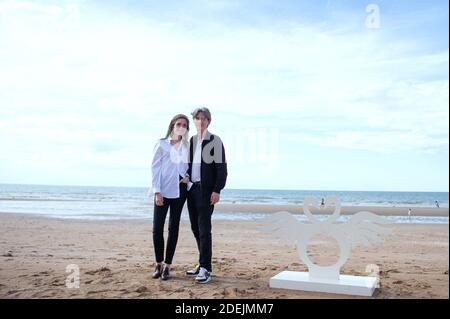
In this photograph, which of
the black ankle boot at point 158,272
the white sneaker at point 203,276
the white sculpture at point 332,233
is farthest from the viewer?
the black ankle boot at point 158,272

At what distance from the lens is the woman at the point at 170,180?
538 cm

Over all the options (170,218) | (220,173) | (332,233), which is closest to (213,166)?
(220,173)

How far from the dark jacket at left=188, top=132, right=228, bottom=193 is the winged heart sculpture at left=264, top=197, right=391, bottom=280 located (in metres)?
0.75

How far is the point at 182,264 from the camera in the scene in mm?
6758

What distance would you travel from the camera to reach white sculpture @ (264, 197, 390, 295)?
4977 millimetres

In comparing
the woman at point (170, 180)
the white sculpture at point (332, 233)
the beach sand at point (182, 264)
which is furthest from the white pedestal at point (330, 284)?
the woman at point (170, 180)

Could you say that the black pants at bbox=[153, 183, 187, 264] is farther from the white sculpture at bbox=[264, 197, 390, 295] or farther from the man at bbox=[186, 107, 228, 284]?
the white sculpture at bbox=[264, 197, 390, 295]

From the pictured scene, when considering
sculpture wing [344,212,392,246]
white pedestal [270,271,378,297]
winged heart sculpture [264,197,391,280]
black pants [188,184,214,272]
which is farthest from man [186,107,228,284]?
sculpture wing [344,212,392,246]

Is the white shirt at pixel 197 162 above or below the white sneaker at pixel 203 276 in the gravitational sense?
above

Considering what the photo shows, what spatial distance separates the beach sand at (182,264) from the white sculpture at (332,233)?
0.67 ft

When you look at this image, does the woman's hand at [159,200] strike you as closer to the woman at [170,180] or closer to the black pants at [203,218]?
the woman at [170,180]
